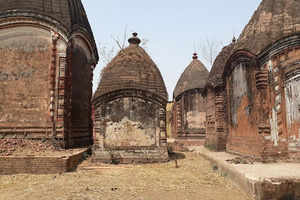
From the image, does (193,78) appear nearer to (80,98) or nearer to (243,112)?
(80,98)

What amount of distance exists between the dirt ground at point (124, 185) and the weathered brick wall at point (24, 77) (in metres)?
2.94

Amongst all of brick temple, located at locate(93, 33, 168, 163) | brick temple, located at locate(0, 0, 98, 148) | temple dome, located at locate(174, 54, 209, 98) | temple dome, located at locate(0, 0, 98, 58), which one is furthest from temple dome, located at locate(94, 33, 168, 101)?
temple dome, located at locate(174, 54, 209, 98)

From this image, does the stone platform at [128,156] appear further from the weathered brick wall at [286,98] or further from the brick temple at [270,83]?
the weathered brick wall at [286,98]

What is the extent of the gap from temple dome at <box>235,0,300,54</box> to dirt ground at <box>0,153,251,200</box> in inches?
176

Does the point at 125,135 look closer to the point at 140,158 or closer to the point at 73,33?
the point at 140,158

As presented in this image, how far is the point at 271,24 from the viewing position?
8.46 meters

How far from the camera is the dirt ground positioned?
19.0ft

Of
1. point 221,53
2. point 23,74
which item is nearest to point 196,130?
point 221,53

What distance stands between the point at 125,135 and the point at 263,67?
17.9ft

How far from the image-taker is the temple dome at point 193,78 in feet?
63.6

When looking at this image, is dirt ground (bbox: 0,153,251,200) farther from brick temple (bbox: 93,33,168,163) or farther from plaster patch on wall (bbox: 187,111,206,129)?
plaster patch on wall (bbox: 187,111,206,129)

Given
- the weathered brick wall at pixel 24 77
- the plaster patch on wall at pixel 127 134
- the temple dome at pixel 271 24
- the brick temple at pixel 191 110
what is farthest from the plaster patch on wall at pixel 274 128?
the brick temple at pixel 191 110

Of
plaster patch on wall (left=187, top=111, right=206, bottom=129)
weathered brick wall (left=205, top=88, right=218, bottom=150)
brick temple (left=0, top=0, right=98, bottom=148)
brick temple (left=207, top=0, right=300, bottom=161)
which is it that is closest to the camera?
brick temple (left=207, top=0, right=300, bottom=161)

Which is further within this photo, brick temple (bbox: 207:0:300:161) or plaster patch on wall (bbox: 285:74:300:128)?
brick temple (bbox: 207:0:300:161)
